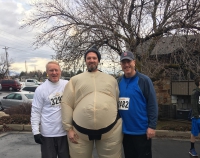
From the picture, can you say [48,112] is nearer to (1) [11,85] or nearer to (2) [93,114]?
(2) [93,114]

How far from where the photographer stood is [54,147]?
311cm

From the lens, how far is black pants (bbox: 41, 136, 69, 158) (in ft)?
10.1

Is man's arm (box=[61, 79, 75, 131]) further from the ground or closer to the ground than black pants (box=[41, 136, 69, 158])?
further from the ground

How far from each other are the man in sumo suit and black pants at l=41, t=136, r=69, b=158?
199 mm

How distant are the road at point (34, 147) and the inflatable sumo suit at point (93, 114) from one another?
2.11 metres

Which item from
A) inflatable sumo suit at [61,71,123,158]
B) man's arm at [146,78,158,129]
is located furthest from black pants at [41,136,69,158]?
man's arm at [146,78,158,129]

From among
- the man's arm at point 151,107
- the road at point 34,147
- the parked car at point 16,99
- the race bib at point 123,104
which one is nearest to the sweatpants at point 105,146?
the race bib at point 123,104

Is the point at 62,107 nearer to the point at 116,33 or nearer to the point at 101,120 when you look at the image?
the point at 101,120

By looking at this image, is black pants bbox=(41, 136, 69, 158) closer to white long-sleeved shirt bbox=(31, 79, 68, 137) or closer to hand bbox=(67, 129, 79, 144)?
white long-sleeved shirt bbox=(31, 79, 68, 137)

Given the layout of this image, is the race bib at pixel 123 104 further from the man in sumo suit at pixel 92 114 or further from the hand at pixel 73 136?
the hand at pixel 73 136

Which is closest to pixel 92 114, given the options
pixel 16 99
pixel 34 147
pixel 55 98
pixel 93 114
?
pixel 93 114

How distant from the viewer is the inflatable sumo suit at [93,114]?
270 cm

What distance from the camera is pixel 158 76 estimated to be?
830 cm

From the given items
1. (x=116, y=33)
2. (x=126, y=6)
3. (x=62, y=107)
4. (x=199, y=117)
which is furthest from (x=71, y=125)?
(x=126, y=6)
